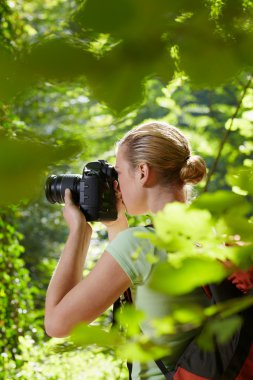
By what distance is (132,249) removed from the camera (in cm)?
120

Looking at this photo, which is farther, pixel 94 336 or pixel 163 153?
pixel 163 153

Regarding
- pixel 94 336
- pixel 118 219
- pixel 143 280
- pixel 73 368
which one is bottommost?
pixel 73 368

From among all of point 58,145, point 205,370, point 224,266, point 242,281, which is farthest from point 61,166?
point 205,370

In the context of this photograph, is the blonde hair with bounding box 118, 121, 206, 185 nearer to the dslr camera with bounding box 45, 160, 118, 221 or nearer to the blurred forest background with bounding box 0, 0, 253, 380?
the dslr camera with bounding box 45, 160, 118, 221

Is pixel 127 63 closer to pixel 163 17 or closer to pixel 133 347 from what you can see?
pixel 163 17

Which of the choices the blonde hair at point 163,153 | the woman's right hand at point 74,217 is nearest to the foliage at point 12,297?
the woman's right hand at point 74,217

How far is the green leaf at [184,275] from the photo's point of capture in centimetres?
31

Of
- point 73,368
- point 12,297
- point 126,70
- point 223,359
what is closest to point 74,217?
point 223,359

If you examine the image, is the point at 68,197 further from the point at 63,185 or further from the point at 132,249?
the point at 132,249

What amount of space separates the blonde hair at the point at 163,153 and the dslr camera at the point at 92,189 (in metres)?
0.12

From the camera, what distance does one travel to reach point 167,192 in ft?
4.52

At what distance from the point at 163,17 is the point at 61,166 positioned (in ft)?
0.36

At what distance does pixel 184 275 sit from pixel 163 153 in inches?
42.0

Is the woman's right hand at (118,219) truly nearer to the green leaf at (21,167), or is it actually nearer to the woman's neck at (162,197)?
the woman's neck at (162,197)
